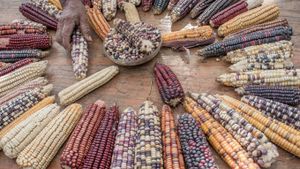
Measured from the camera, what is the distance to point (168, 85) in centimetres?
392

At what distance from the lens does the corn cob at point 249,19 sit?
442cm

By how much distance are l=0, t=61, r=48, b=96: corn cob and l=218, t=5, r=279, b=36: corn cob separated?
184 centimetres

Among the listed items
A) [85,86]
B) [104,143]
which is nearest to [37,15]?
[85,86]

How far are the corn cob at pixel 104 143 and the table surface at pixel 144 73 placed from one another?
21cm

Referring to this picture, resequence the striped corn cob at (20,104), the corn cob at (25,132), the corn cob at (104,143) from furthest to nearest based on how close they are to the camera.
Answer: the striped corn cob at (20,104) < the corn cob at (25,132) < the corn cob at (104,143)

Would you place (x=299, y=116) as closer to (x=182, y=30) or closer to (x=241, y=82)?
(x=241, y=82)

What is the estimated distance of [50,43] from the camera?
183 inches

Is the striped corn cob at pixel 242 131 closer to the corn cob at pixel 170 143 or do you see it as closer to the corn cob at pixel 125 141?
the corn cob at pixel 170 143

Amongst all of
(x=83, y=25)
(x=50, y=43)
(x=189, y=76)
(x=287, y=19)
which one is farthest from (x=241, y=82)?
(x=50, y=43)

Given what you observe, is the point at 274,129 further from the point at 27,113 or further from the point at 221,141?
the point at 27,113

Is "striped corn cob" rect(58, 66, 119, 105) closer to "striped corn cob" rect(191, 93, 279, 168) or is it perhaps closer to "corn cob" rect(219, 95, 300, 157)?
"striped corn cob" rect(191, 93, 279, 168)

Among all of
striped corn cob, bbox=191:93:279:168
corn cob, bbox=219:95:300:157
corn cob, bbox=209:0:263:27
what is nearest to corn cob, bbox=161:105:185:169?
striped corn cob, bbox=191:93:279:168

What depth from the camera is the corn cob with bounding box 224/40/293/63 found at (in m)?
3.97

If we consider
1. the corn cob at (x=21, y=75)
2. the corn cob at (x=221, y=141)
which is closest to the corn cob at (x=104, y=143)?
the corn cob at (x=221, y=141)
